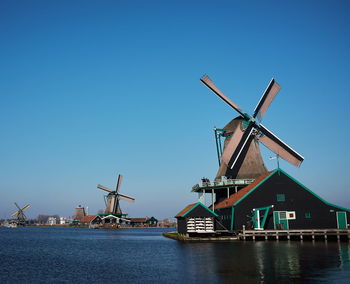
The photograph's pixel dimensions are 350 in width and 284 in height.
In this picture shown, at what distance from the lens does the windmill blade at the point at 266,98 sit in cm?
4766

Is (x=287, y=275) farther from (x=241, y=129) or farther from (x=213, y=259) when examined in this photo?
(x=241, y=129)

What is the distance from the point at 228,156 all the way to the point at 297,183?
29.5ft

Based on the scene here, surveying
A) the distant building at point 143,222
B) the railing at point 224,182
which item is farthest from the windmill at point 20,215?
the railing at point 224,182

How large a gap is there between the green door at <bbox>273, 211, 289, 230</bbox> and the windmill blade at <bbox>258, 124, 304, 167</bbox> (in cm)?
717

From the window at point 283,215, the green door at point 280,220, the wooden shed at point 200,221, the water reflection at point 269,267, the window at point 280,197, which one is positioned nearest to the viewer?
the water reflection at point 269,267

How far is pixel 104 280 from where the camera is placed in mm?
17844

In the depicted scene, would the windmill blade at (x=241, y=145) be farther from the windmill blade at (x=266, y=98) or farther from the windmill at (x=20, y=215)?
the windmill at (x=20, y=215)

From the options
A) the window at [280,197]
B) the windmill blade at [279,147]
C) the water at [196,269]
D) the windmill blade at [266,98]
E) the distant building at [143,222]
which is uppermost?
the windmill blade at [266,98]

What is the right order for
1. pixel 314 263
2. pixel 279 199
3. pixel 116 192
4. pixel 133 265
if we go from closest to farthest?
pixel 314 263 → pixel 133 265 → pixel 279 199 → pixel 116 192

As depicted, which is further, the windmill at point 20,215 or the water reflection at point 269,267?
the windmill at point 20,215

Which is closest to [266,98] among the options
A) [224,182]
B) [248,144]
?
[248,144]

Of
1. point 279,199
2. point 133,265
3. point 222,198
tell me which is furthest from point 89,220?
point 133,265

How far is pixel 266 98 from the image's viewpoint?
4822 centimetres

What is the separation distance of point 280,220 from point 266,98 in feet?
51.7
